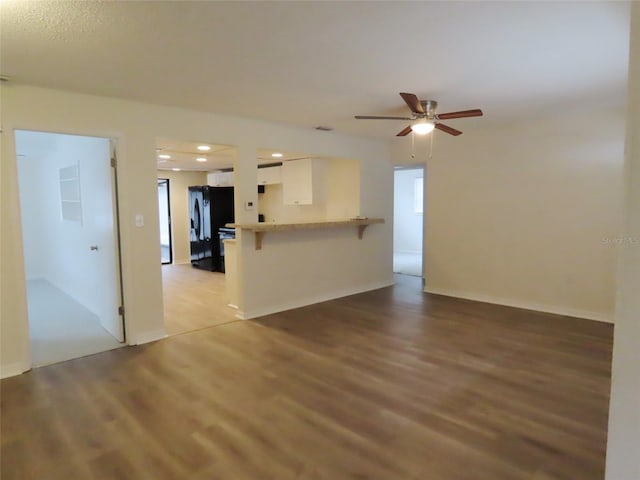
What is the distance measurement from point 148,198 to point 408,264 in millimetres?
6121

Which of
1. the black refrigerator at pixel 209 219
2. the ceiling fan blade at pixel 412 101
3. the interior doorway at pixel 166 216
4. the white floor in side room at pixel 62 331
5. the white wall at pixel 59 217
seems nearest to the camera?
the ceiling fan blade at pixel 412 101

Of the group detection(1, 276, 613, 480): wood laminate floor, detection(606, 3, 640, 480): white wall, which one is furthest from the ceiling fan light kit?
detection(606, 3, 640, 480): white wall

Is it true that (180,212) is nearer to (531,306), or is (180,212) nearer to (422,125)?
(422,125)

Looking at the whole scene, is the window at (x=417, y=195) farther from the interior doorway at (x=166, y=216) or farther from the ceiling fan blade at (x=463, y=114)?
the ceiling fan blade at (x=463, y=114)

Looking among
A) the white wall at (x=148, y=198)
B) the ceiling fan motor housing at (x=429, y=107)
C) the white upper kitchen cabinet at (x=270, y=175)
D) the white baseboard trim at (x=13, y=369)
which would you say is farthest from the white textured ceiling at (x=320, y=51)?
the white upper kitchen cabinet at (x=270, y=175)

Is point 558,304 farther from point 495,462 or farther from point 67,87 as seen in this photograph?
point 67,87

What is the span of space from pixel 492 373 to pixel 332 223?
9.12 ft

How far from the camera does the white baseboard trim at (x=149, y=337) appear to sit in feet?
12.5

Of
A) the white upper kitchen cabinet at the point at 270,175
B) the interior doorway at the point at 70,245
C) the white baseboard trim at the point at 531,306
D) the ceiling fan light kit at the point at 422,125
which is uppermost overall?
the ceiling fan light kit at the point at 422,125

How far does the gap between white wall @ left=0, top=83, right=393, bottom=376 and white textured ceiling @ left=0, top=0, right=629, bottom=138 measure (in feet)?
0.76

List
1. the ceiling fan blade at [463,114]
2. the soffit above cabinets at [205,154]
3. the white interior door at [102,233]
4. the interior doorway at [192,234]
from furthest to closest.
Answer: the soffit above cabinets at [205,154] < the interior doorway at [192,234] < the white interior door at [102,233] < the ceiling fan blade at [463,114]

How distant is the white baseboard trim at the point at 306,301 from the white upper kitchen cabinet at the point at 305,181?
160cm

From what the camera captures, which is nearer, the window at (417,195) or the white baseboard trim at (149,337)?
the white baseboard trim at (149,337)

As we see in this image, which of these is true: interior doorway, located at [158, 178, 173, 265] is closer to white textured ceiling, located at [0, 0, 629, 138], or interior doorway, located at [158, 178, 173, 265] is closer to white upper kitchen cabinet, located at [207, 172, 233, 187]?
white upper kitchen cabinet, located at [207, 172, 233, 187]
